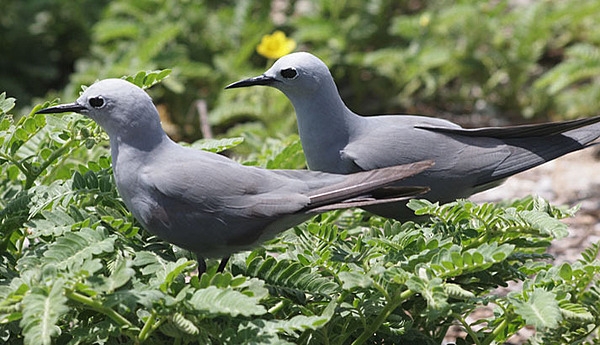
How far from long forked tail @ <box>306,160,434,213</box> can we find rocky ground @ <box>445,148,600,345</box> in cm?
206

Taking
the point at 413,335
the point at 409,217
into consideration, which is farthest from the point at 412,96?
the point at 413,335

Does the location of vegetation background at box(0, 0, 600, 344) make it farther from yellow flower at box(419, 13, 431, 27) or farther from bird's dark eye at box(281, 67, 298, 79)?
yellow flower at box(419, 13, 431, 27)

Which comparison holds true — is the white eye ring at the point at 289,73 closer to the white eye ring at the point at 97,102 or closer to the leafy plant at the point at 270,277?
the leafy plant at the point at 270,277

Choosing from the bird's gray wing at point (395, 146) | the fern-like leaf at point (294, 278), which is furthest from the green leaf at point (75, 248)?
the bird's gray wing at point (395, 146)

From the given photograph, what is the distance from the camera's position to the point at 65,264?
2.29 metres

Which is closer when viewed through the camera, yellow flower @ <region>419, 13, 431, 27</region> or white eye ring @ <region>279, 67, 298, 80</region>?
white eye ring @ <region>279, 67, 298, 80</region>

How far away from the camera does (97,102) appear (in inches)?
98.8

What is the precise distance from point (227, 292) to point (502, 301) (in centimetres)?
80

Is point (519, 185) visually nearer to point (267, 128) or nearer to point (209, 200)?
point (267, 128)

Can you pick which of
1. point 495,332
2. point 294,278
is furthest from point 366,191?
point 495,332

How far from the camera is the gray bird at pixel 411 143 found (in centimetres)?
284

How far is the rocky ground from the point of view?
448 cm

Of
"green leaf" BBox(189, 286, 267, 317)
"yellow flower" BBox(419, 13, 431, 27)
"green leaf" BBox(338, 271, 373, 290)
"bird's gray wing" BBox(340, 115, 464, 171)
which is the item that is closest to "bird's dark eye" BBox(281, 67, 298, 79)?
"bird's gray wing" BBox(340, 115, 464, 171)

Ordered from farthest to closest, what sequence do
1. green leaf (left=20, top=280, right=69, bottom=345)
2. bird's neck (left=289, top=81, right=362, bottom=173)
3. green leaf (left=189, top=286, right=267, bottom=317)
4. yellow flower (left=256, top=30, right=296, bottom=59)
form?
yellow flower (left=256, top=30, right=296, bottom=59)
bird's neck (left=289, top=81, right=362, bottom=173)
green leaf (left=189, top=286, right=267, bottom=317)
green leaf (left=20, top=280, right=69, bottom=345)
